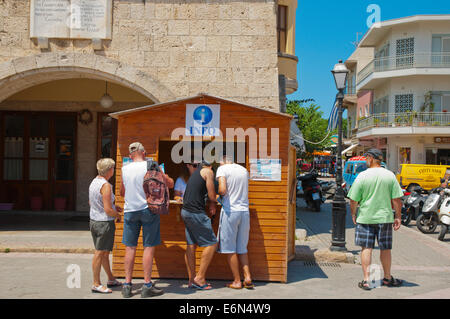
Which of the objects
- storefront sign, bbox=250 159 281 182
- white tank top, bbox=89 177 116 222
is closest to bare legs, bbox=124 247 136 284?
white tank top, bbox=89 177 116 222

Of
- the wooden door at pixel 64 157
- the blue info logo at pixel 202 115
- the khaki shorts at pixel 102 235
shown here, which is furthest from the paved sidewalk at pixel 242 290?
the wooden door at pixel 64 157

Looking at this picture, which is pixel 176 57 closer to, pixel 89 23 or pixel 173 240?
pixel 89 23

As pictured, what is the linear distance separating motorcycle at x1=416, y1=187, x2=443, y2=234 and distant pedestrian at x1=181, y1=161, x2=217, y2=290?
25.1 feet

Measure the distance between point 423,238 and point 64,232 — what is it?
813cm

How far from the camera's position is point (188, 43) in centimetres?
930

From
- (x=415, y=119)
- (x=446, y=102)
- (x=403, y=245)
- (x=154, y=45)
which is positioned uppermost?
(x=446, y=102)

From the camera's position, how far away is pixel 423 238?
1100 centimetres

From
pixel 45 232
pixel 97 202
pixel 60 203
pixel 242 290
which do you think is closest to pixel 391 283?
pixel 242 290

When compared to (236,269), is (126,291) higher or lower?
lower

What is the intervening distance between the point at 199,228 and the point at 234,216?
477 millimetres

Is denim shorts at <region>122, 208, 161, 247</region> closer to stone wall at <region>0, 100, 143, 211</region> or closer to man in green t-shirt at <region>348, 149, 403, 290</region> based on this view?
man in green t-shirt at <region>348, 149, 403, 290</region>

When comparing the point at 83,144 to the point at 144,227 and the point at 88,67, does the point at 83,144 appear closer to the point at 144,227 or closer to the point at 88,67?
the point at 88,67

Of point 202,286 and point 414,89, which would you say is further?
point 414,89
